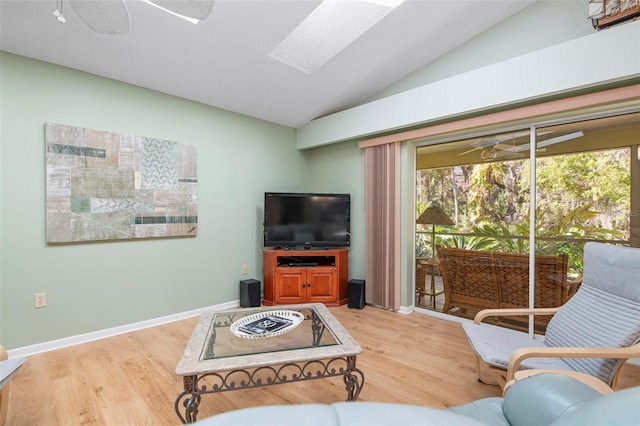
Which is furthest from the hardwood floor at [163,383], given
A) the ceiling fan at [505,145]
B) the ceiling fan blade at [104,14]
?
the ceiling fan blade at [104,14]

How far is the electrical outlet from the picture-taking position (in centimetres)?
253

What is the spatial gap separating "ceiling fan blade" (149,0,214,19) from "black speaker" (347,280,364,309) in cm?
306

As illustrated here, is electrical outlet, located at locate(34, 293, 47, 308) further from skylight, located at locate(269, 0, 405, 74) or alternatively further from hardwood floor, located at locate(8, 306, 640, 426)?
skylight, located at locate(269, 0, 405, 74)

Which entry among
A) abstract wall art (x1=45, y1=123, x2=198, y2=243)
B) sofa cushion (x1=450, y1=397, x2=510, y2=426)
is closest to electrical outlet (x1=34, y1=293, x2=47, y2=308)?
abstract wall art (x1=45, y1=123, x2=198, y2=243)

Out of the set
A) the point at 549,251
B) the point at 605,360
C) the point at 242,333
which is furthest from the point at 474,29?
the point at 242,333

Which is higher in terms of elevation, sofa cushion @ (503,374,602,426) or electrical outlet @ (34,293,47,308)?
sofa cushion @ (503,374,602,426)

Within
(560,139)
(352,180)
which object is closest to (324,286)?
(352,180)

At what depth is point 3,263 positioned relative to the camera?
239 cm

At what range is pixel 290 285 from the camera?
12.3 ft

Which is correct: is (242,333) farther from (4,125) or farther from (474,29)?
(474,29)

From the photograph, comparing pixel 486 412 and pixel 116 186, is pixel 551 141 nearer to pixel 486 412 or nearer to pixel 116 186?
pixel 486 412

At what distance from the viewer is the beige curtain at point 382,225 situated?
11.8ft

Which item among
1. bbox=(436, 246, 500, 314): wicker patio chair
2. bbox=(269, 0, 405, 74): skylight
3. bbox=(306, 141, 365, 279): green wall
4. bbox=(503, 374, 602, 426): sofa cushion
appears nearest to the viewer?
bbox=(503, 374, 602, 426): sofa cushion

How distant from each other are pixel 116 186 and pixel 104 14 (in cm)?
180
